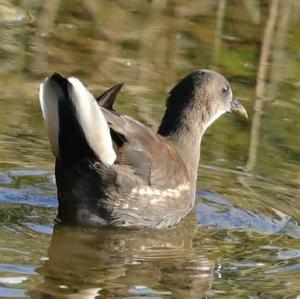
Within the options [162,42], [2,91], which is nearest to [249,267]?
[2,91]

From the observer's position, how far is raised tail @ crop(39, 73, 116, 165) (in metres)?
6.37

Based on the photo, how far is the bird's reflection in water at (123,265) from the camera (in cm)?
578

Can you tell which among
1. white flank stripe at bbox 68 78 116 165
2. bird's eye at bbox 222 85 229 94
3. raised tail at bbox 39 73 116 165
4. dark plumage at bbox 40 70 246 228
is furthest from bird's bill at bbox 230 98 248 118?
white flank stripe at bbox 68 78 116 165

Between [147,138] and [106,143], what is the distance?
41cm

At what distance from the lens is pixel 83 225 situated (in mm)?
6840

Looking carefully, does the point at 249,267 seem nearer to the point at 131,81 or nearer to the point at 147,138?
the point at 147,138

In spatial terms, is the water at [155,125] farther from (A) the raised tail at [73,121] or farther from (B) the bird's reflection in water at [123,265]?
(A) the raised tail at [73,121]

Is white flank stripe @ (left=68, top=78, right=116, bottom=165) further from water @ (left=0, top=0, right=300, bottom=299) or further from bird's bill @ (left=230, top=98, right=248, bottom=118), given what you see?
bird's bill @ (left=230, top=98, right=248, bottom=118)

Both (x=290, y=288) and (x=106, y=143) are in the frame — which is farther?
(x=106, y=143)

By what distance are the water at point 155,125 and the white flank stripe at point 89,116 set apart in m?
0.54

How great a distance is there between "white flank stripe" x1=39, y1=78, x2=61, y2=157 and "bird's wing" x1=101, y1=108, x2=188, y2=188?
0.84ft

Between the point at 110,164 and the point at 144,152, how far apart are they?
0.26 m

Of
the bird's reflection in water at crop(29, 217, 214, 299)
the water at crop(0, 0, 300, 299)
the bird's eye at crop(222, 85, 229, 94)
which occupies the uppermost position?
the bird's eye at crop(222, 85, 229, 94)

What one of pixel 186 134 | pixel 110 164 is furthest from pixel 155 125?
pixel 110 164
